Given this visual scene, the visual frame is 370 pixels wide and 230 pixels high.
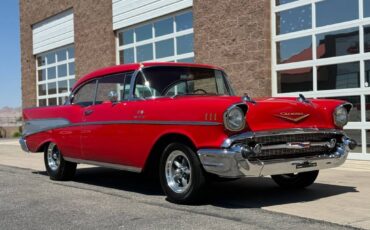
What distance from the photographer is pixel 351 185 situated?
7.71m

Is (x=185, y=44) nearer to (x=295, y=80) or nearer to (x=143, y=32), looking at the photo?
(x=143, y=32)

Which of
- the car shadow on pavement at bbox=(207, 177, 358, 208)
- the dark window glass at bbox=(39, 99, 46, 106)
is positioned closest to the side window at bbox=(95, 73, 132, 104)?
the car shadow on pavement at bbox=(207, 177, 358, 208)

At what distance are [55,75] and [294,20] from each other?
514 inches

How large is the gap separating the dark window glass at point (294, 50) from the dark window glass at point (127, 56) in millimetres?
6362

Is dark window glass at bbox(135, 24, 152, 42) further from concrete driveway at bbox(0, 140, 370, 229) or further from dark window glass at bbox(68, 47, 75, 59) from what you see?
concrete driveway at bbox(0, 140, 370, 229)

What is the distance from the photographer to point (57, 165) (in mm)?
9117

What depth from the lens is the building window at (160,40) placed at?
15.2 metres

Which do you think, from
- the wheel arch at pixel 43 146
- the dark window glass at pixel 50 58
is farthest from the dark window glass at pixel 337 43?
the dark window glass at pixel 50 58

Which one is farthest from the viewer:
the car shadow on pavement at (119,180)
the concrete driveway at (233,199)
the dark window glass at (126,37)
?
the dark window glass at (126,37)

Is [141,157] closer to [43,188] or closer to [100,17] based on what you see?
[43,188]

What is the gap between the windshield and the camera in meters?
7.31

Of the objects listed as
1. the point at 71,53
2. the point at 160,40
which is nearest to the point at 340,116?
the point at 160,40

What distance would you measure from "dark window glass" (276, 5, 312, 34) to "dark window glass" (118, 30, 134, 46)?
654 centimetres

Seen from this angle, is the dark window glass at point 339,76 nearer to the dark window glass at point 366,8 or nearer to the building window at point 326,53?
the building window at point 326,53
